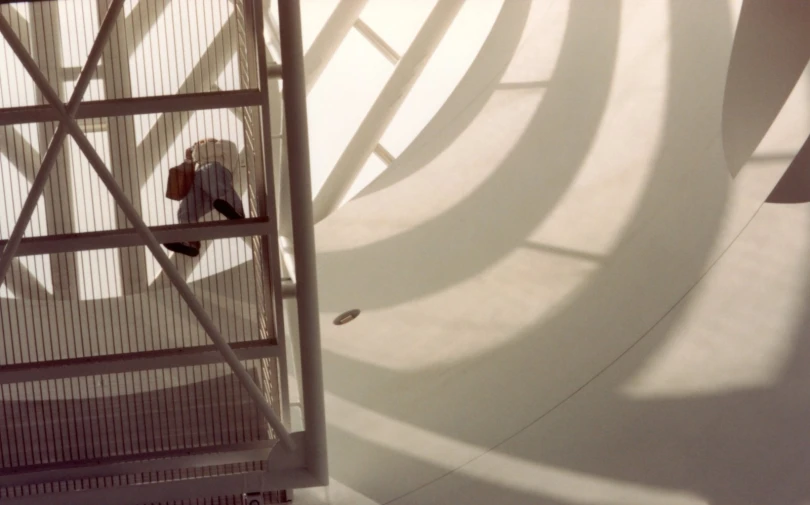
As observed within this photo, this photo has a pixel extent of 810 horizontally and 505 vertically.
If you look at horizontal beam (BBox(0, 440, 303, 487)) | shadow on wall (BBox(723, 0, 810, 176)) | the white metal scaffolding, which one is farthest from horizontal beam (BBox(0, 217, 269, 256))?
shadow on wall (BBox(723, 0, 810, 176))

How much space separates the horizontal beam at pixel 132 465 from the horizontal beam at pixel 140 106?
3816mm

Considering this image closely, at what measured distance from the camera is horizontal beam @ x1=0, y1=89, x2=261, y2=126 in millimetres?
9281

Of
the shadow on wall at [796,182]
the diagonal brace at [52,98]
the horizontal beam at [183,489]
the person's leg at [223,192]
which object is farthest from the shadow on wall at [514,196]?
the diagonal brace at [52,98]

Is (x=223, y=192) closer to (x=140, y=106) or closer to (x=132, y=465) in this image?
(x=140, y=106)

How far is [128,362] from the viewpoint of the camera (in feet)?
33.1

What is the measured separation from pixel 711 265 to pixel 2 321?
896cm

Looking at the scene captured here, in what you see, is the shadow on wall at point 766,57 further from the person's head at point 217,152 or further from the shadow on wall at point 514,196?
the shadow on wall at point 514,196

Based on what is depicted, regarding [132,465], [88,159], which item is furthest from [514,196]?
[88,159]

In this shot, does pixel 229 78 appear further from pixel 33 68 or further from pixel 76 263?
pixel 76 263

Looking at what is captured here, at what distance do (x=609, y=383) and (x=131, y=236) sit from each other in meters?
7.41

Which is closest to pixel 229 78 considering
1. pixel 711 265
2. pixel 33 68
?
pixel 33 68

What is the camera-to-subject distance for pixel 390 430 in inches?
620

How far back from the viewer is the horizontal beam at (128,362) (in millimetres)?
10016

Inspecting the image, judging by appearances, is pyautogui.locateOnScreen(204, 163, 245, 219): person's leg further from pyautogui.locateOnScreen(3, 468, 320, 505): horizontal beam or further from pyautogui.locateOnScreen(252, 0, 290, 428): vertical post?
pyautogui.locateOnScreen(3, 468, 320, 505): horizontal beam
